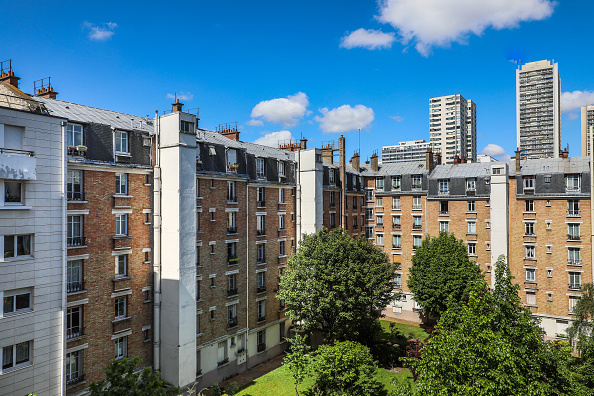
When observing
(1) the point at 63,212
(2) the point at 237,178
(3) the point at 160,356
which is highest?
(2) the point at 237,178

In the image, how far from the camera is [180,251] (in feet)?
96.3

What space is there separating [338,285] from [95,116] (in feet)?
81.8

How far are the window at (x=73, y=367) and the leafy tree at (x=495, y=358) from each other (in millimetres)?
22008

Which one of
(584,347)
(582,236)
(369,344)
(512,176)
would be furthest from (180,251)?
(582,236)

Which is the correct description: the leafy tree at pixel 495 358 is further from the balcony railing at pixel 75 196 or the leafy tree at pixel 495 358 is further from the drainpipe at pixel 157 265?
the balcony railing at pixel 75 196

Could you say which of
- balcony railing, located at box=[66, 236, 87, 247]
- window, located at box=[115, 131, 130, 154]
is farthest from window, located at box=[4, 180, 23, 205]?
window, located at box=[115, 131, 130, 154]

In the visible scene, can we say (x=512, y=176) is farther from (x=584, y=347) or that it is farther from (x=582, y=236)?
(x=584, y=347)

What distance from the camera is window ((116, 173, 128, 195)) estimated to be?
27.3m

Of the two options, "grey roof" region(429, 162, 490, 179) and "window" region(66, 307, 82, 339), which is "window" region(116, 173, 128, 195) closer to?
"window" region(66, 307, 82, 339)

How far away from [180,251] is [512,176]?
41710 mm

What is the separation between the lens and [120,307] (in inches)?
1077

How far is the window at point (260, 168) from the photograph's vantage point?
39.2 m

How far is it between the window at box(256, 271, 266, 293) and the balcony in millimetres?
23018

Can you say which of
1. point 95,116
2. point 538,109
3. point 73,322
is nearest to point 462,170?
point 95,116
